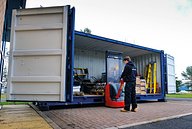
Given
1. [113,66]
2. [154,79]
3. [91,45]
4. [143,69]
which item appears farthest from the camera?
[143,69]

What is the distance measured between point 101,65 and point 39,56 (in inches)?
311

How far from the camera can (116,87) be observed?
7.52m

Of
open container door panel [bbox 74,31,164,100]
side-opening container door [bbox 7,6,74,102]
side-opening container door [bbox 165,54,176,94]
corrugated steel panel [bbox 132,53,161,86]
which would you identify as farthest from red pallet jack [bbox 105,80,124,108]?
side-opening container door [bbox 165,54,176,94]

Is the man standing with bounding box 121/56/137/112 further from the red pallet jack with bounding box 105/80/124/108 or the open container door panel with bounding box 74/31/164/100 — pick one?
the open container door panel with bounding box 74/31/164/100

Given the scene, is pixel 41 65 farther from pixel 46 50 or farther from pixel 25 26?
pixel 25 26

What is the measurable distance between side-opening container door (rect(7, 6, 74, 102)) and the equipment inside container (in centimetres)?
513

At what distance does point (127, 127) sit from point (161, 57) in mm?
7567

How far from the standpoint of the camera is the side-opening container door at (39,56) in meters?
4.36

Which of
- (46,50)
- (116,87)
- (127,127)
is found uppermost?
(46,50)

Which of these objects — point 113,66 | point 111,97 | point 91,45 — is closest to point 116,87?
point 111,97

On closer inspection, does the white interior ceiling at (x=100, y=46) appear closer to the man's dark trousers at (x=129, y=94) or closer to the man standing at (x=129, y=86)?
the man standing at (x=129, y=86)

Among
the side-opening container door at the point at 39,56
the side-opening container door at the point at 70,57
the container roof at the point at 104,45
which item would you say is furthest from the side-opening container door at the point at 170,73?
the side-opening container door at the point at 39,56

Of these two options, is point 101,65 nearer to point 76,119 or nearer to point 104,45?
point 104,45

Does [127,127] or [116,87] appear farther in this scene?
[116,87]
